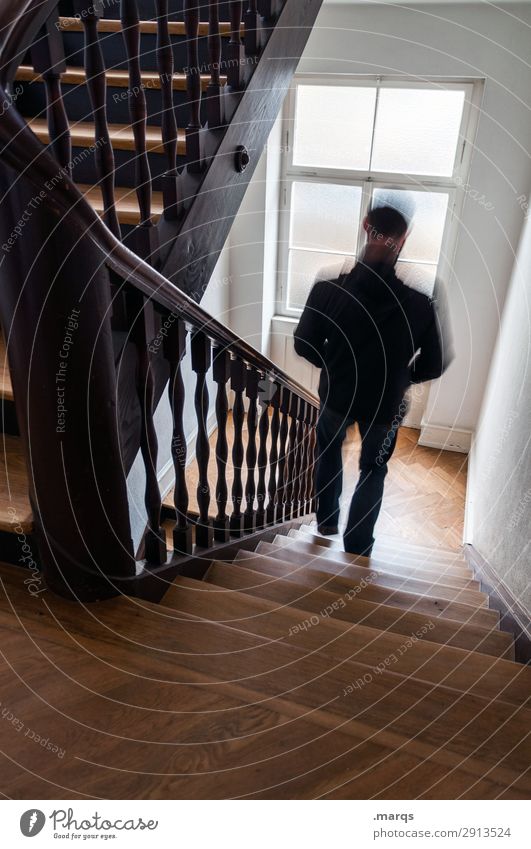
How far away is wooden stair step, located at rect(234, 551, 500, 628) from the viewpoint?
1.88 m

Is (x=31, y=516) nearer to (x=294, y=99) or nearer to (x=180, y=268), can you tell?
(x=180, y=268)

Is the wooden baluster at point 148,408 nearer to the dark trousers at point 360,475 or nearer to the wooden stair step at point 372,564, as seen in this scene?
the dark trousers at point 360,475

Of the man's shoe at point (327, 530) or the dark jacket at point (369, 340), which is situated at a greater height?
the dark jacket at point (369, 340)

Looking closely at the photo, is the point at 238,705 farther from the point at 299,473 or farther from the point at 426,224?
the point at 426,224

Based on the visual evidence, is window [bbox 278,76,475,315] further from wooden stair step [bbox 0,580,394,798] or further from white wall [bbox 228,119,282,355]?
wooden stair step [bbox 0,580,394,798]

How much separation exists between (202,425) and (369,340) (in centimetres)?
67

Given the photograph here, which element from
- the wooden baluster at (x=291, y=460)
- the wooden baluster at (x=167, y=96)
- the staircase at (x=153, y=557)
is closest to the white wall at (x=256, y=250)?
the wooden baluster at (x=291, y=460)

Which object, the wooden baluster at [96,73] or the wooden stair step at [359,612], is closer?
the wooden baluster at [96,73]

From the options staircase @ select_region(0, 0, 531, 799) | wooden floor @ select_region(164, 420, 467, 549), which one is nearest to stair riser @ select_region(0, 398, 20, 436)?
staircase @ select_region(0, 0, 531, 799)

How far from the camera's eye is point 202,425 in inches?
60.4

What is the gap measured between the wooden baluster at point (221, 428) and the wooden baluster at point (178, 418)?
12 cm

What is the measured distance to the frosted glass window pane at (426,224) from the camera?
3.92m

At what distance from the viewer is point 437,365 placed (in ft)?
6.43

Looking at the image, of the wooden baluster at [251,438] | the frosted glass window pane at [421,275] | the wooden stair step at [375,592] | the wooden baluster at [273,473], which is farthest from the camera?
the frosted glass window pane at [421,275]
